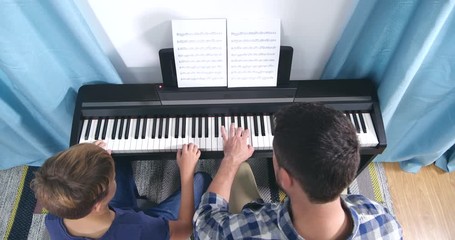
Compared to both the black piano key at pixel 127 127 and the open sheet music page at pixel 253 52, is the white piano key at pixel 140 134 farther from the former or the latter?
the open sheet music page at pixel 253 52

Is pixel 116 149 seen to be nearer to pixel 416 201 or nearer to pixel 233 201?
pixel 233 201

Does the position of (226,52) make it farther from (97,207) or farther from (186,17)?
(97,207)

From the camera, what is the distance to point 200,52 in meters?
1.14

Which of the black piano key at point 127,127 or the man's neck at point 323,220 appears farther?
the black piano key at point 127,127

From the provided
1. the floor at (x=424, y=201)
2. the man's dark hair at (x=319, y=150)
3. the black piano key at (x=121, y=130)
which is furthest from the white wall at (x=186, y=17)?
the floor at (x=424, y=201)

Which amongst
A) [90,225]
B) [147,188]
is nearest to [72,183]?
[90,225]

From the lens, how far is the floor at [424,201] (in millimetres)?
1612

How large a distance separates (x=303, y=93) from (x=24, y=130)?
1126 millimetres

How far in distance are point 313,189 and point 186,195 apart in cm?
58

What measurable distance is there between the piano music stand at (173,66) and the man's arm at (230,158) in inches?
9.3

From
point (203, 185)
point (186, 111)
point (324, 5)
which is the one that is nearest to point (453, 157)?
point (324, 5)

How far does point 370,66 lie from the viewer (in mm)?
1223

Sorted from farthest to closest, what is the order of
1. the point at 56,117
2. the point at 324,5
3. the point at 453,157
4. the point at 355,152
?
the point at 453,157, the point at 56,117, the point at 324,5, the point at 355,152

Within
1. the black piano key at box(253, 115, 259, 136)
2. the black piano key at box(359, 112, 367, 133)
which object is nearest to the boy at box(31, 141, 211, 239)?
the black piano key at box(253, 115, 259, 136)
